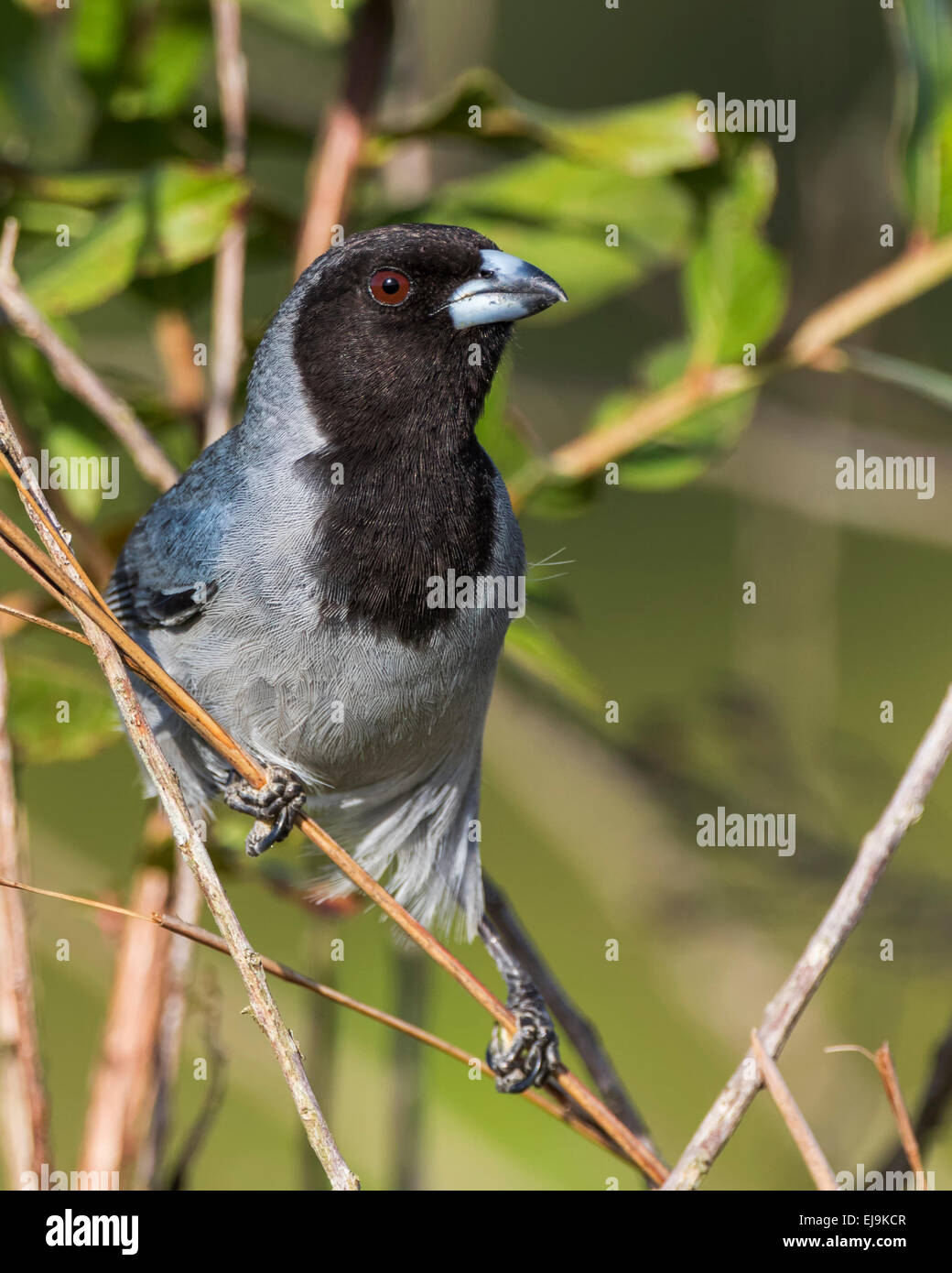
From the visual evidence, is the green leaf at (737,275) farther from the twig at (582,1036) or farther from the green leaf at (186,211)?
the twig at (582,1036)

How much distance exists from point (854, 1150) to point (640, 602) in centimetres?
400

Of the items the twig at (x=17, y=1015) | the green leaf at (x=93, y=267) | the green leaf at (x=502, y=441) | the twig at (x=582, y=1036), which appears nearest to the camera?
the twig at (x=17, y=1015)

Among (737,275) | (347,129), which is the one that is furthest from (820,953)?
(347,129)

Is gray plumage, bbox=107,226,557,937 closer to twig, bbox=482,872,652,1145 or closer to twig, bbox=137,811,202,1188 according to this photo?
twig, bbox=137,811,202,1188

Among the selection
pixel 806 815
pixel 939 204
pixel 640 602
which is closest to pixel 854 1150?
pixel 806 815

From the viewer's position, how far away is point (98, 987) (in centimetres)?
454

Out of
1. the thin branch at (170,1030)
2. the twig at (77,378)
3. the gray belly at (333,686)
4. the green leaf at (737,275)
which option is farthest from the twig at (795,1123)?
the twig at (77,378)

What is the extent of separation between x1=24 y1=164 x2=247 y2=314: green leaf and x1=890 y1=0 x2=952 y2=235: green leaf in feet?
4.93

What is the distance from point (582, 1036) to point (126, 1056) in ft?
3.12

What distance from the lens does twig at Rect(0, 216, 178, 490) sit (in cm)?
264

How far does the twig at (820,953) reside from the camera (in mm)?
1971

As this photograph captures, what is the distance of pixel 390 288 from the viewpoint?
2.81 meters

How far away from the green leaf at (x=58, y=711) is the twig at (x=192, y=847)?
1.26m

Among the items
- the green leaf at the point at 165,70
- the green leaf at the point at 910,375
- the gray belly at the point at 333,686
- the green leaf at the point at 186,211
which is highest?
the green leaf at the point at 165,70
